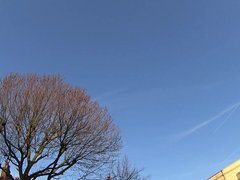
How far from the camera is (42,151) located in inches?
704

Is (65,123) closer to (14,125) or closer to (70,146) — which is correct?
(70,146)

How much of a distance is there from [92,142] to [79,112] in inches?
90.4

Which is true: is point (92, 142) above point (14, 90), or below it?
below

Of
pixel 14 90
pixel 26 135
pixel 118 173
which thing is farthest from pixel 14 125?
pixel 118 173

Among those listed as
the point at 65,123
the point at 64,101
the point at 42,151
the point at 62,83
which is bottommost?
the point at 42,151

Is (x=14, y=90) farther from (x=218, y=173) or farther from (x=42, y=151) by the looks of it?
(x=218, y=173)

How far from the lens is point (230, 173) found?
99.8ft

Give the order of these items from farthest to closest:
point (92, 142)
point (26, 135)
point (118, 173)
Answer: point (118, 173)
point (92, 142)
point (26, 135)

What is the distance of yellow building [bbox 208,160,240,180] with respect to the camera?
96.4 ft

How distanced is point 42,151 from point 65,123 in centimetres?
216

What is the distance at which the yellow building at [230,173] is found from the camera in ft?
96.4

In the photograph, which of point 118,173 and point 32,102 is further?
point 118,173

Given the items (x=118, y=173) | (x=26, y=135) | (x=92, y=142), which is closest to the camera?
(x=26, y=135)

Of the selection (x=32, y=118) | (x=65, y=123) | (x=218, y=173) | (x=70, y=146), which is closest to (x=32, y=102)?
(x=32, y=118)
